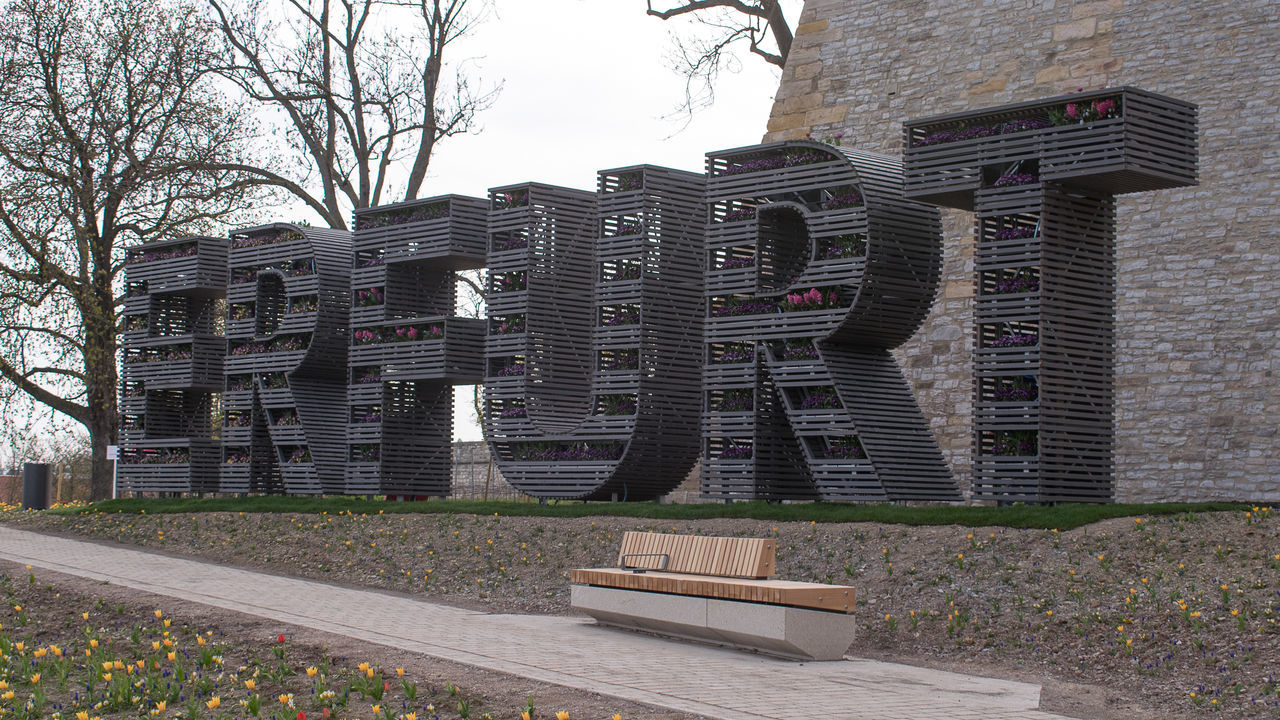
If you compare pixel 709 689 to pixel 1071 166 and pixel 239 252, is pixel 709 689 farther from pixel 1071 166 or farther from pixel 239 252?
pixel 239 252

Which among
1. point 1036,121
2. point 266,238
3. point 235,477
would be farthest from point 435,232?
point 1036,121

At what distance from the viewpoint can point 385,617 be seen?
1160 centimetres

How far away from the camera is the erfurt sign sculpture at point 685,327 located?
13703 mm

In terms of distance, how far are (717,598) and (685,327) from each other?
7620mm

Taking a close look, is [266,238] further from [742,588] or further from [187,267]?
[742,588]

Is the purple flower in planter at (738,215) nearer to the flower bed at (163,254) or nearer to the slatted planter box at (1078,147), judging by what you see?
the slatted planter box at (1078,147)

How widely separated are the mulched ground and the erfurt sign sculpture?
1741 mm

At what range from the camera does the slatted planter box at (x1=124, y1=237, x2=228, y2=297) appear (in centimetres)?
2391

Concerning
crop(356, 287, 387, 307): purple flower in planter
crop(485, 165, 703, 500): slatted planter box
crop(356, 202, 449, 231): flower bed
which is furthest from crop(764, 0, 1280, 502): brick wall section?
crop(356, 287, 387, 307): purple flower in planter

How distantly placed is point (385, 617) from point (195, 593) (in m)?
2.44

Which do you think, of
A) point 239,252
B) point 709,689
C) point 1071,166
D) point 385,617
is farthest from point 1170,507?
point 239,252

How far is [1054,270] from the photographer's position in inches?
539

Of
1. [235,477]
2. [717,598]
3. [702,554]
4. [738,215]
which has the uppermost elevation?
[738,215]

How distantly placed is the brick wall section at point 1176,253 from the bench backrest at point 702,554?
347 inches
